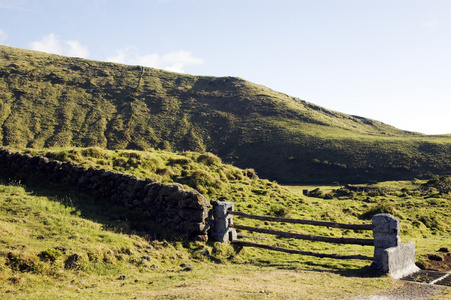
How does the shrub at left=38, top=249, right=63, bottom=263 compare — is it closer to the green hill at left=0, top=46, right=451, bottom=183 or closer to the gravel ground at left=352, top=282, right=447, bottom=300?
the gravel ground at left=352, top=282, right=447, bottom=300

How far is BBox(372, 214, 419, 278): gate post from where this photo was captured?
10.6 m

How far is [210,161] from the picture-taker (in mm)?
31016

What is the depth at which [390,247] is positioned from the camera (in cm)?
1082

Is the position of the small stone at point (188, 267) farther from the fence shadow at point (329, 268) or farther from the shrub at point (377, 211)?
the shrub at point (377, 211)

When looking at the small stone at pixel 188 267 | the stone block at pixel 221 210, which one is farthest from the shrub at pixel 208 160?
the small stone at pixel 188 267

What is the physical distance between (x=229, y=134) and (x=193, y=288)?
75099 mm

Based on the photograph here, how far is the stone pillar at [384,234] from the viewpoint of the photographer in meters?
10.9

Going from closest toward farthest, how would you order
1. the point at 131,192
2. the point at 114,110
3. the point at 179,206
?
the point at 179,206, the point at 131,192, the point at 114,110

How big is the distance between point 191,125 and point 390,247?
7495 centimetres

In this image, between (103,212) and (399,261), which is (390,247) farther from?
(103,212)

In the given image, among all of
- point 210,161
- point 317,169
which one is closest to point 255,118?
point 317,169

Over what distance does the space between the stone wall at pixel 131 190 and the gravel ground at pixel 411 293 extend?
22.3 feet

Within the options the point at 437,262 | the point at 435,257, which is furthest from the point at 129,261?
the point at 435,257

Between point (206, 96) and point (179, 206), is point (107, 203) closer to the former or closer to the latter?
point (179, 206)
